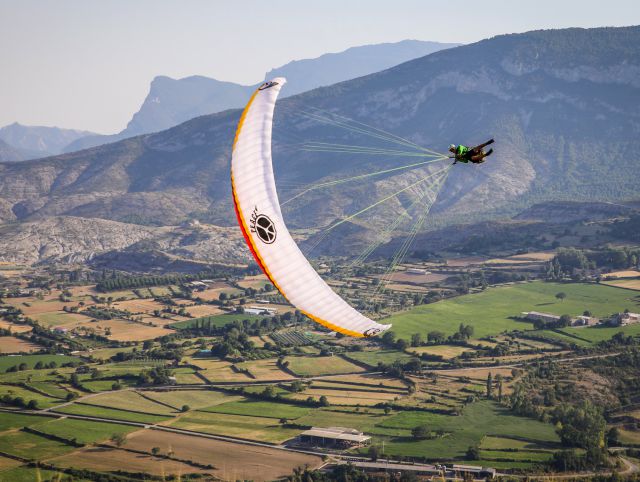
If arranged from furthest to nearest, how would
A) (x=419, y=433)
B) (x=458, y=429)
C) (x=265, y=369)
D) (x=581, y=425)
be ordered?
(x=265, y=369) < (x=458, y=429) < (x=581, y=425) < (x=419, y=433)

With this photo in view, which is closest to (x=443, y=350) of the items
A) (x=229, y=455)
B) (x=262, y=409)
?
(x=262, y=409)

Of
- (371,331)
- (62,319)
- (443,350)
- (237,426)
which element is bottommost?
(237,426)

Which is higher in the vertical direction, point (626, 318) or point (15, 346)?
point (626, 318)

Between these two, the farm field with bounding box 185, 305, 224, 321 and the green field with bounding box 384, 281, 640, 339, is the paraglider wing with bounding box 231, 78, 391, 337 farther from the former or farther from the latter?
the farm field with bounding box 185, 305, 224, 321

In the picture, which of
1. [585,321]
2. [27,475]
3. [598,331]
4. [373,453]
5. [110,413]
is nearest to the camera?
[27,475]

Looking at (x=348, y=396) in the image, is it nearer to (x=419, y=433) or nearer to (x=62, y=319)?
(x=419, y=433)

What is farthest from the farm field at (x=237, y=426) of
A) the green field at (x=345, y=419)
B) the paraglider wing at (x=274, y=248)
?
the paraglider wing at (x=274, y=248)

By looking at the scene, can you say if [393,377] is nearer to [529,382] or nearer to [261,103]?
[529,382]
